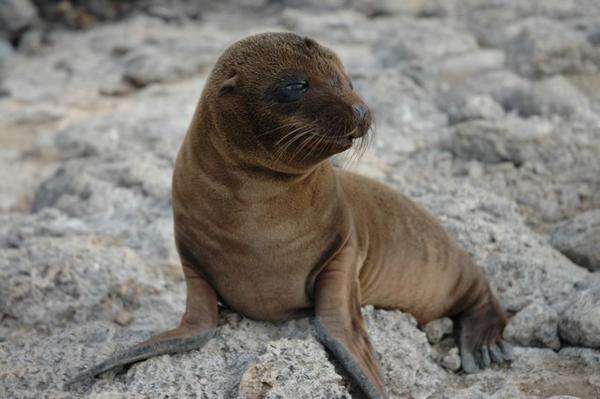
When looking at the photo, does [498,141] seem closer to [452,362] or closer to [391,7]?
[452,362]

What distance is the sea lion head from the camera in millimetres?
3291

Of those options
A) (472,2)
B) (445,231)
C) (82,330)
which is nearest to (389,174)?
(445,231)

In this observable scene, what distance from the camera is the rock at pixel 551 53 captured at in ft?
25.7

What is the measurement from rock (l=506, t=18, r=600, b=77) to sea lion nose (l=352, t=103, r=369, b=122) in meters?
4.94

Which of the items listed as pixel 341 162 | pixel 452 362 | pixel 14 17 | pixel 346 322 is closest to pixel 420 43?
pixel 341 162

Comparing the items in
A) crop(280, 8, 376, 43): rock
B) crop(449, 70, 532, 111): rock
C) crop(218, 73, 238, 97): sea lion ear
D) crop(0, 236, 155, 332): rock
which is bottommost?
crop(280, 8, 376, 43): rock

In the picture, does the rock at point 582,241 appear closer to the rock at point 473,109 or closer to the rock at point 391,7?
the rock at point 473,109

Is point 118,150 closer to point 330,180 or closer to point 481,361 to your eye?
point 330,180

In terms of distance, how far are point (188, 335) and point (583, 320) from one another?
63.9 inches

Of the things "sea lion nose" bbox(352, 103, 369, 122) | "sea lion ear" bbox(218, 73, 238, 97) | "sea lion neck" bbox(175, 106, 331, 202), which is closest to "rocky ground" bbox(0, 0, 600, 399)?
"sea lion neck" bbox(175, 106, 331, 202)

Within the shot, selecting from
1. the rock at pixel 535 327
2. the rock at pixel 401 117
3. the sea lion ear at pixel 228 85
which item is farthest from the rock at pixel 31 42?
the rock at pixel 535 327

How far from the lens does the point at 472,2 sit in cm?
1012

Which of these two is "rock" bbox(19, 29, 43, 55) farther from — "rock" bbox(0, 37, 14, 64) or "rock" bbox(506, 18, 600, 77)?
"rock" bbox(506, 18, 600, 77)

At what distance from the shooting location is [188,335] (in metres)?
3.49
